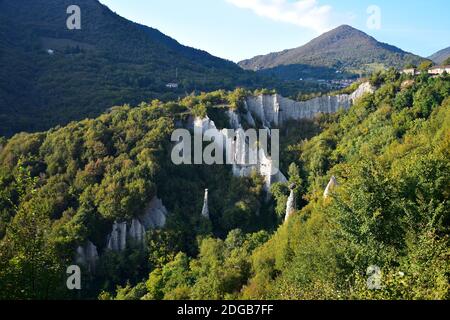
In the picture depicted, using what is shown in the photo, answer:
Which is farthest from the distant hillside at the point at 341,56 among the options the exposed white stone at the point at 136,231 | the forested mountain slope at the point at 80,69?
the exposed white stone at the point at 136,231

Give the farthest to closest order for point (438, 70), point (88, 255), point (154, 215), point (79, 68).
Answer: point (79, 68)
point (438, 70)
point (154, 215)
point (88, 255)

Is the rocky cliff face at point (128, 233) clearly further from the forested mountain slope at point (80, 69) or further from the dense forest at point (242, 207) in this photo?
the forested mountain slope at point (80, 69)

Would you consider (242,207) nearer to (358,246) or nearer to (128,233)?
(128,233)

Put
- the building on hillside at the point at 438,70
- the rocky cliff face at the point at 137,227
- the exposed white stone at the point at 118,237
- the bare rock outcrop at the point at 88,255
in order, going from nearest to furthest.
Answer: the bare rock outcrop at the point at 88,255, the exposed white stone at the point at 118,237, the rocky cliff face at the point at 137,227, the building on hillside at the point at 438,70

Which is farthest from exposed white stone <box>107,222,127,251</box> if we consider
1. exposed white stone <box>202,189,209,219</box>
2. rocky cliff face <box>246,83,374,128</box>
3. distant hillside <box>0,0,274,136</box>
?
distant hillside <box>0,0,274,136</box>

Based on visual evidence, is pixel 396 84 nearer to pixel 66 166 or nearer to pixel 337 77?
pixel 66 166

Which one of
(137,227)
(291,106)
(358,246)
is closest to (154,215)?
(137,227)
